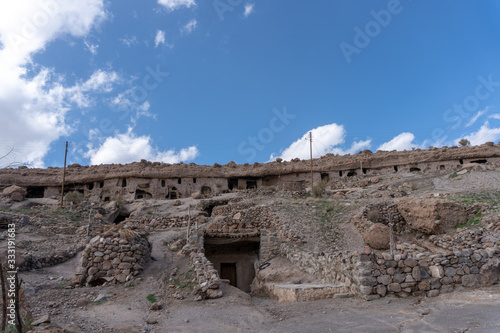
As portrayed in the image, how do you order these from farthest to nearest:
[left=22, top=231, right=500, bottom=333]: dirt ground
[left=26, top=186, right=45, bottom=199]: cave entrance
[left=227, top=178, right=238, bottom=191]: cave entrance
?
[left=26, top=186, right=45, bottom=199]: cave entrance → [left=227, top=178, right=238, bottom=191]: cave entrance → [left=22, top=231, right=500, bottom=333]: dirt ground

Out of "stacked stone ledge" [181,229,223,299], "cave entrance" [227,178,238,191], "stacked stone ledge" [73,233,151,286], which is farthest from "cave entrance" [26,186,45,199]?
"stacked stone ledge" [181,229,223,299]

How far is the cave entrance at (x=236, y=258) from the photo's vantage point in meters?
13.8

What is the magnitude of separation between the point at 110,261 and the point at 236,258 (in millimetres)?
6038

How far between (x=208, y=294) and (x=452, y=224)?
10117 mm

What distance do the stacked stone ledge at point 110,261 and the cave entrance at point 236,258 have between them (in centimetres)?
420

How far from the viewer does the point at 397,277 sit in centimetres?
703

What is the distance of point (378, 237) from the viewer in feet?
41.6

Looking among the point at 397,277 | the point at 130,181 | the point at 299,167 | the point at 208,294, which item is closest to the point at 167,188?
the point at 130,181

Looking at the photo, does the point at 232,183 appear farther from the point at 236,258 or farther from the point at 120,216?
the point at 236,258

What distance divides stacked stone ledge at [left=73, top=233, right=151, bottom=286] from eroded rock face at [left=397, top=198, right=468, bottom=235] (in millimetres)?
11036

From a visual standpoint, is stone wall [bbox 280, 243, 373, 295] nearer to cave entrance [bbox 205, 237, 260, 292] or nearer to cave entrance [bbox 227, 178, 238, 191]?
cave entrance [bbox 205, 237, 260, 292]

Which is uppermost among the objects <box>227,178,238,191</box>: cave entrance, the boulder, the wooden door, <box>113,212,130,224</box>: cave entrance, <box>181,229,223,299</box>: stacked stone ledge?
<box>227,178,238,191</box>: cave entrance

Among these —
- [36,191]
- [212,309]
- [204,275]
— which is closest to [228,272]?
[204,275]

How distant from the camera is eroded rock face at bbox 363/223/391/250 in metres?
12.6
